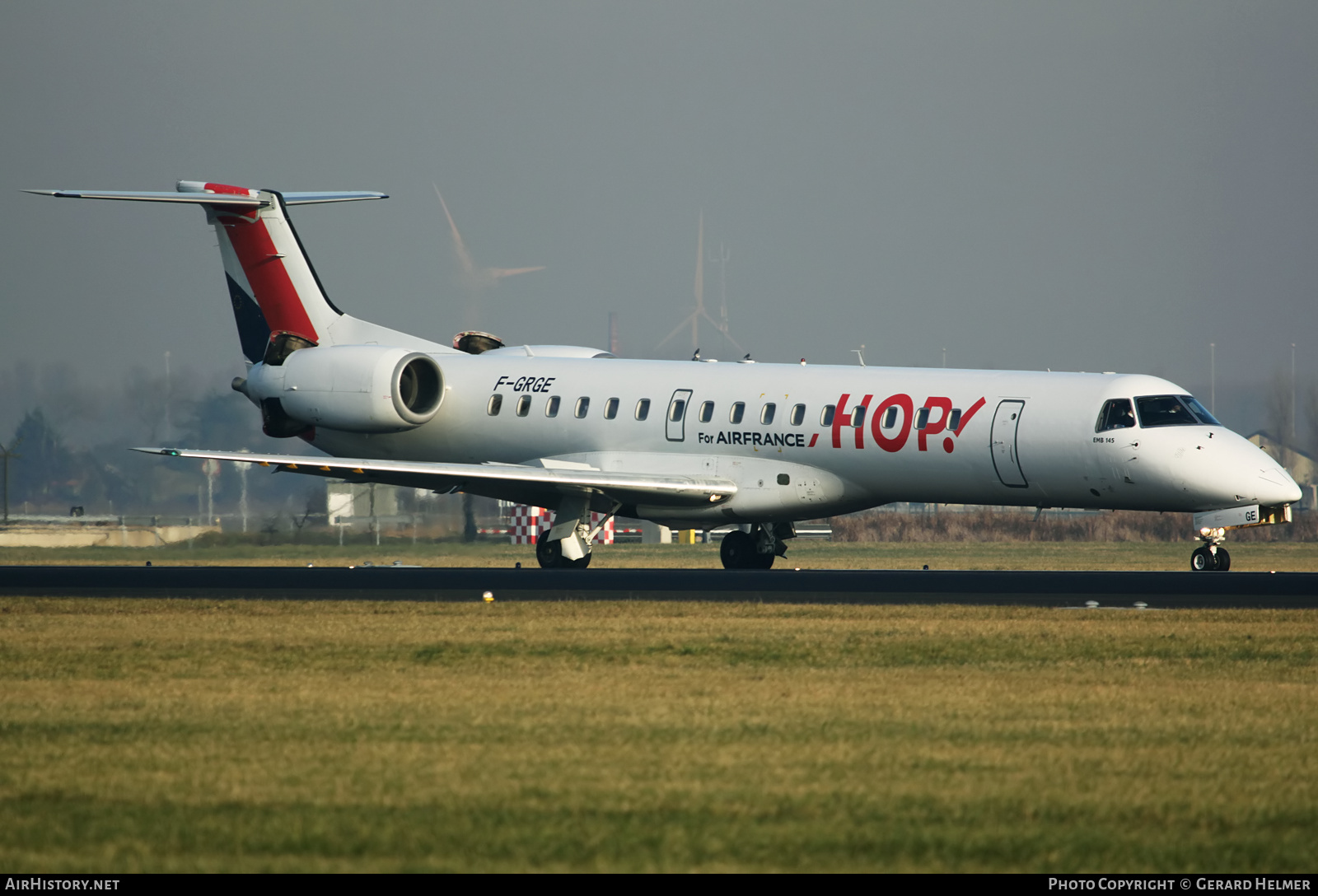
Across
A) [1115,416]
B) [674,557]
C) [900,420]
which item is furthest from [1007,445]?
[674,557]

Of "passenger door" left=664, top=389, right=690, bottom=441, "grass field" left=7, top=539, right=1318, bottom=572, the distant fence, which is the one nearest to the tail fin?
Result: "grass field" left=7, top=539, right=1318, bottom=572

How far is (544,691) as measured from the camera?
1388 centimetres

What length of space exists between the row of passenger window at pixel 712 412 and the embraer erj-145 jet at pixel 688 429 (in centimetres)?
4

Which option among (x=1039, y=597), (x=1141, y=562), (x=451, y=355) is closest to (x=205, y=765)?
(x=1039, y=597)

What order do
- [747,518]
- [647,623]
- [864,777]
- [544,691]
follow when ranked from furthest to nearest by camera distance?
[747,518] → [647,623] → [544,691] → [864,777]

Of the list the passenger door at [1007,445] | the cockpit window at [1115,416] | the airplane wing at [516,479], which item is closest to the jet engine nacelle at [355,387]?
the airplane wing at [516,479]

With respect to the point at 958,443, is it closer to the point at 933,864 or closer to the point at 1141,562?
the point at 1141,562

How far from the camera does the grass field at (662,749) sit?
8.59 meters

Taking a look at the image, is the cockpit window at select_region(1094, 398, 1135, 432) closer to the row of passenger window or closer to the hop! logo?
the hop! logo

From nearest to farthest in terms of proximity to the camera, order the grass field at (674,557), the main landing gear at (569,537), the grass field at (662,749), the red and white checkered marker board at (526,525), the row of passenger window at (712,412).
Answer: the grass field at (662,749)
the row of passenger window at (712,412)
the main landing gear at (569,537)
the grass field at (674,557)
the red and white checkered marker board at (526,525)

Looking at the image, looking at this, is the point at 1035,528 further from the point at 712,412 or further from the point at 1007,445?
the point at 1007,445

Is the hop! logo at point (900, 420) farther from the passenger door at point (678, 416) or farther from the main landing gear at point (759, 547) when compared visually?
the main landing gear at point (759, 547)
